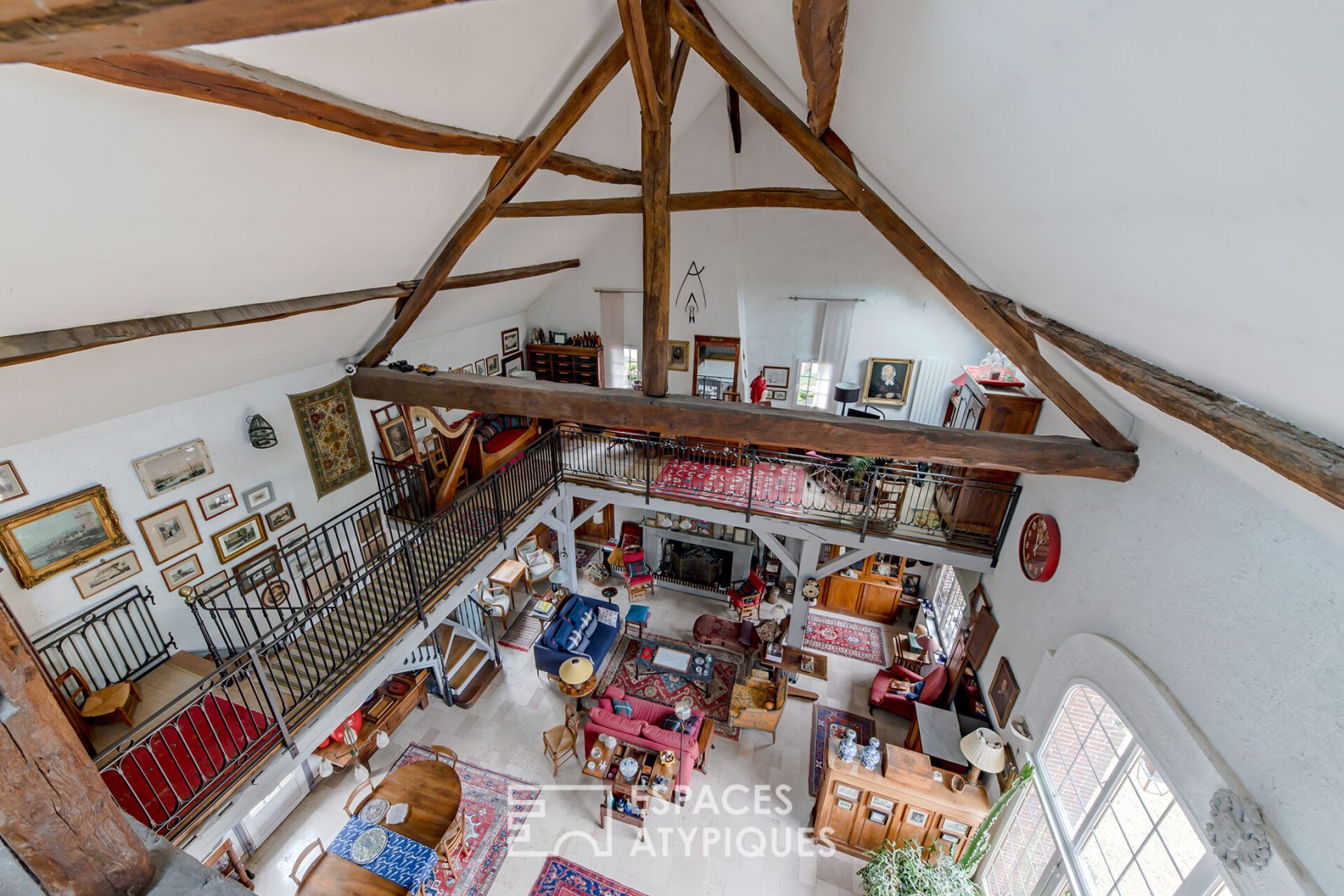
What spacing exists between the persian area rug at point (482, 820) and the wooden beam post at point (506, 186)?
16.9 feet

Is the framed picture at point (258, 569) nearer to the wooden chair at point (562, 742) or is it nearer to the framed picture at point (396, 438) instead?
the framed picture at point (396, 438)

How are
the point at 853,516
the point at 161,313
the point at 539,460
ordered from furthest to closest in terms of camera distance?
the point at 539,460
the point at 853,516
the point at 161,313

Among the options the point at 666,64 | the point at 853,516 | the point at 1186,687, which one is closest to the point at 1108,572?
the point at 1186,687

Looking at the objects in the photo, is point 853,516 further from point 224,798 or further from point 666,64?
point 224,798

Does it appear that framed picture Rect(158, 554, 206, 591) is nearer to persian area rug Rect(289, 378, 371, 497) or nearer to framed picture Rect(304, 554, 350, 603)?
framed picture Rect(304, 554, 350, 603)

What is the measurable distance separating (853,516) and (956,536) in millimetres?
1260

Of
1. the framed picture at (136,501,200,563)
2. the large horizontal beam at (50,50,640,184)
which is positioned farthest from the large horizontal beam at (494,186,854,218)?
the framed picture at (136,501,200,563)

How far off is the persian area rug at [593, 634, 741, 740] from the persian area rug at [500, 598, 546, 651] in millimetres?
1414

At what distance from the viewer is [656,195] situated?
403 centimetres

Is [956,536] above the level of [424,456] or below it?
below

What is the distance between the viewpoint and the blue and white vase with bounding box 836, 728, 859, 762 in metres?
5.63

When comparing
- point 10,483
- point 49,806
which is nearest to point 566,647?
point 10,483

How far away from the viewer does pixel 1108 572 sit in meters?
3.88

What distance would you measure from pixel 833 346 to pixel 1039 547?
425 cm
